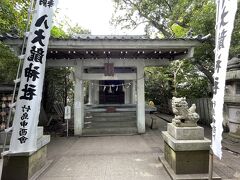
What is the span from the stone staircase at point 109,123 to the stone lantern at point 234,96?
480 cm

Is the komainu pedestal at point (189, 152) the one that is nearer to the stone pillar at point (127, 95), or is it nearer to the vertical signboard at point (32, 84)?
the vertical signboard at point (32, 84)

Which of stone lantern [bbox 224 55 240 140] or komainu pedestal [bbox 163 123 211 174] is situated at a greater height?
stone lantern [bbox 224 55 240 140]

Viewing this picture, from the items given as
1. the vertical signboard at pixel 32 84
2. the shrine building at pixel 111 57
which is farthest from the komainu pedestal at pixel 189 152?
the shrine building at pixel 111 57

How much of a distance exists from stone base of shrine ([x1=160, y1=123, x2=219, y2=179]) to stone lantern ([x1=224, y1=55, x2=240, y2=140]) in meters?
4.57

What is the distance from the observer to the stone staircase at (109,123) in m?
11.5

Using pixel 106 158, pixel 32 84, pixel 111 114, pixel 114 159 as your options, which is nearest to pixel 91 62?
pixel 111 114

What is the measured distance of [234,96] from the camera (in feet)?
29.6

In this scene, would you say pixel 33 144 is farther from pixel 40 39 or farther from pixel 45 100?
pixel 45 100

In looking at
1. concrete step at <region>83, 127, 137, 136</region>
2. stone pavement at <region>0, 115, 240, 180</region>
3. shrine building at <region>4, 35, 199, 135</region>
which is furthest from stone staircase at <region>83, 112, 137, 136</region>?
stone pavement at <region>0, 115, 240, 180</region>

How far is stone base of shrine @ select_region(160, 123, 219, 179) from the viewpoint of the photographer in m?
5.14

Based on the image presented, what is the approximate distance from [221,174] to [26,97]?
A: 517cm

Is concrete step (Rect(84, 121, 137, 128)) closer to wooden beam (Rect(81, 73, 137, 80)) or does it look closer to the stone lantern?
wooden beam (Rect(81, 73, 137, 80))

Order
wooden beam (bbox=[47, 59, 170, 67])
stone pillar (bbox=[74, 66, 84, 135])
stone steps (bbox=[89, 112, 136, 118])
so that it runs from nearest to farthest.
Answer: stone pillar (bbox=[74, 66, 84, 135]), wooden beam (bbox=[47, 59, 170, 67]), stone steps (bbox=[89, 112, 136, 118])

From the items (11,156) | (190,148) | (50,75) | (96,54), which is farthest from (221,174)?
(50,75)
